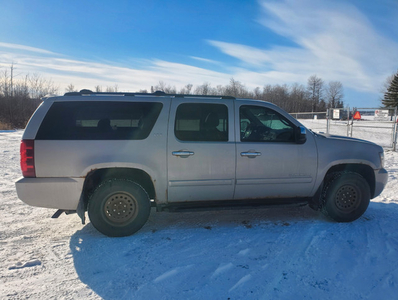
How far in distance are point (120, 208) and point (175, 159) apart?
1050mm

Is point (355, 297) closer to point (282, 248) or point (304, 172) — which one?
point (282, 248)

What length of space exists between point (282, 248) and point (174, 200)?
5.40ft

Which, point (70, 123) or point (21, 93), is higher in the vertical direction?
point (21, 93)

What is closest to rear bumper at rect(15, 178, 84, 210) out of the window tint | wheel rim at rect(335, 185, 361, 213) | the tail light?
the tail light

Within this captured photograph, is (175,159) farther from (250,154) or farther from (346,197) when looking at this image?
(346,197)

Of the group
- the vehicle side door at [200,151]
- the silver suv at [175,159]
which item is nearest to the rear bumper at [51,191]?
the silver suv at [175,159]

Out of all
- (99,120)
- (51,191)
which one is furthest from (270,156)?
(51,191)

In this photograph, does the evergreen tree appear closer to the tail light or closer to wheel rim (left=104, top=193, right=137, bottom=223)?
wheel rim (left=104, top=193, right=137, bottom=223)

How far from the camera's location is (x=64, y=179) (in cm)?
389

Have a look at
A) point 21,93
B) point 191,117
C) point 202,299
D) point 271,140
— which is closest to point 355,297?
point 202,299

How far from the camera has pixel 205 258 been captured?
3.53 m

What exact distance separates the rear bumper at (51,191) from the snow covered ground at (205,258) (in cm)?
57

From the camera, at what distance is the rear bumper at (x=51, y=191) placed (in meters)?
3.79

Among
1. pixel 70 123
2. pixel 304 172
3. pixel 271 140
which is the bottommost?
pixel 304 172
